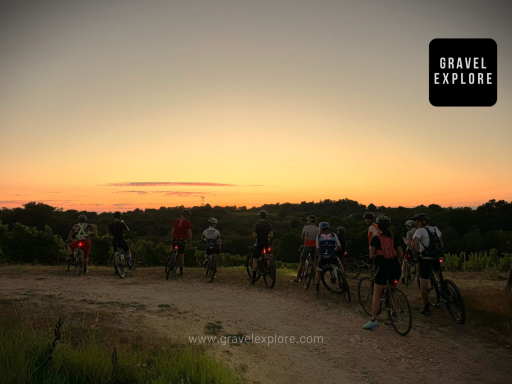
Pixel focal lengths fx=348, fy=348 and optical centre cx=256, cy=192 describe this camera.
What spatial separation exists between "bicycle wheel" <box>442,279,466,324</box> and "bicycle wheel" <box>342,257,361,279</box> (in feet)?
18.0

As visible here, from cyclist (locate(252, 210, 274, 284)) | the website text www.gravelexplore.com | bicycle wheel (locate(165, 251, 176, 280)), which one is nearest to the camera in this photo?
the website text www.gravelexplore.com

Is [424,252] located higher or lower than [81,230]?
higher

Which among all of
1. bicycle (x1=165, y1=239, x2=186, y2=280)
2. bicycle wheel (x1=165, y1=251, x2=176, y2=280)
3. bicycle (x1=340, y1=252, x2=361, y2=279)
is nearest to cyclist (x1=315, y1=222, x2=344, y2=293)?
bicycle (x1=340, y1=252, x2=361, y2=279)

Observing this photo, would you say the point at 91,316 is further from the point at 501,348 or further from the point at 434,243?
the point at 501,348

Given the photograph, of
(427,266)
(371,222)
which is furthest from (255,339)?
(371,222)

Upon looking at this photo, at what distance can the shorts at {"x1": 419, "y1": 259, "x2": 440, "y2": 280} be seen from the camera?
7777 millimetres

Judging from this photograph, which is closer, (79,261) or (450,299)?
(450,299)

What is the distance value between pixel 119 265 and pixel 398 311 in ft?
31.6

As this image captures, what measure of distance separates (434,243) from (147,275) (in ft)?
32.3

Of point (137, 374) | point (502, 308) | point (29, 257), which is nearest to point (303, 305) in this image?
point (502, 308)

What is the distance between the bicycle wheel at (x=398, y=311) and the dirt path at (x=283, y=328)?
0.21 metres

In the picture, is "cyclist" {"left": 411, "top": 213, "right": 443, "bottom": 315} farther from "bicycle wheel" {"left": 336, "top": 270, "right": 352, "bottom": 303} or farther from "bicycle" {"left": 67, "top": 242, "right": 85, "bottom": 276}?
"bicycle" {"left": 67, "top": 242, "right": 85, "bottom": 276}

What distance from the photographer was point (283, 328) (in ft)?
24.2

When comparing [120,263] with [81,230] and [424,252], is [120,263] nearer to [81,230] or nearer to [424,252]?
[81,230]
